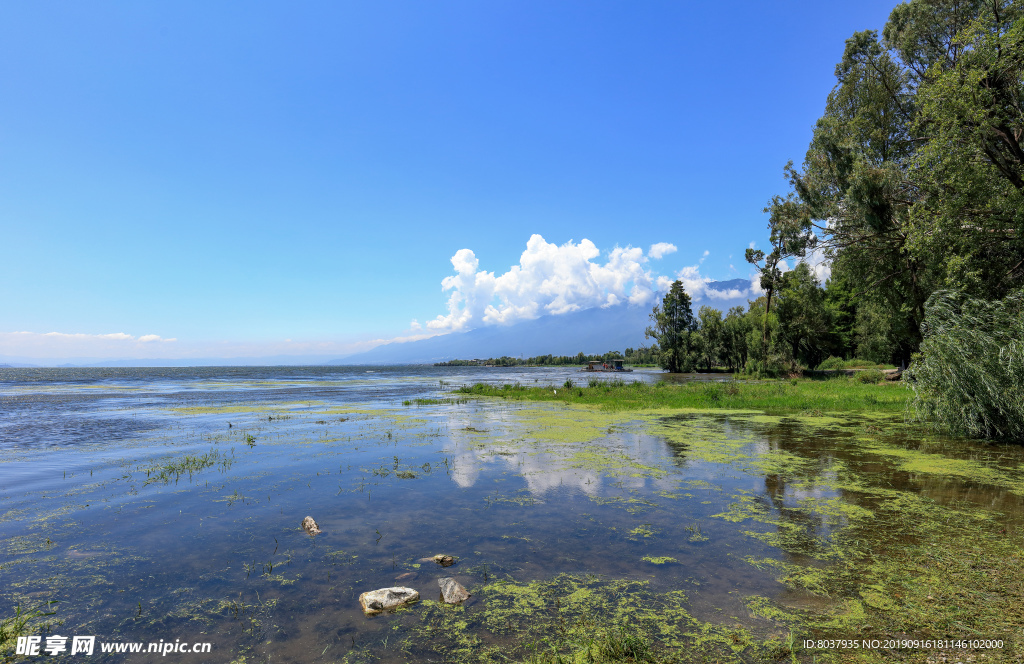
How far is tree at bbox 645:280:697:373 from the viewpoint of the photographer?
312 feet

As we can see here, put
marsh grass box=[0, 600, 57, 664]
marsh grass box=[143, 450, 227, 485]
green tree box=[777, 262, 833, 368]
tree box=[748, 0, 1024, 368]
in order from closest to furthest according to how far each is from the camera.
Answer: marsh grass box=[0, 600, 57, 664]
marsh grass box=[143, 450, 227, 485]
tree box=[748, 0, 1024, 368]
green tree box=[777, 262, 833, 368]

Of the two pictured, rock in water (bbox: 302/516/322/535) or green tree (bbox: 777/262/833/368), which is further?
green tree (bbox: 777/262/833/368)

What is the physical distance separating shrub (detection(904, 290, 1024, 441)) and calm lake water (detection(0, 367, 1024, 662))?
5.69ft

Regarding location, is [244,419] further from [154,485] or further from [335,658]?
[335,658]

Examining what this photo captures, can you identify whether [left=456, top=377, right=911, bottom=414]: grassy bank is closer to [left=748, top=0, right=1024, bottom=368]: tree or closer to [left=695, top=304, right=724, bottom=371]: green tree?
[left=748, top=0, right=1024, bottom=368]: tree

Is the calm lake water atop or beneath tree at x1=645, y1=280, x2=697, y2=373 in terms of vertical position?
beneath

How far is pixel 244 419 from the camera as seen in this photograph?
87.8 feet

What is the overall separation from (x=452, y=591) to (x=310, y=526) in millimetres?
4209

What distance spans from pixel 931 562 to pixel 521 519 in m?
6.60

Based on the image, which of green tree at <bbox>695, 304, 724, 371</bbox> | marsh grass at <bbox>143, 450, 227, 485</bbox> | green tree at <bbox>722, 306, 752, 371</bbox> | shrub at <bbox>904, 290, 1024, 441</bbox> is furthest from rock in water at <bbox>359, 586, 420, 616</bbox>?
green tree at <bbox>695, 304, 724, 371</bbox>

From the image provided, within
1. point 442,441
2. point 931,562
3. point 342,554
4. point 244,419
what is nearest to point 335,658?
point 342,554

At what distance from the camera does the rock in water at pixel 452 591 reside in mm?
6047

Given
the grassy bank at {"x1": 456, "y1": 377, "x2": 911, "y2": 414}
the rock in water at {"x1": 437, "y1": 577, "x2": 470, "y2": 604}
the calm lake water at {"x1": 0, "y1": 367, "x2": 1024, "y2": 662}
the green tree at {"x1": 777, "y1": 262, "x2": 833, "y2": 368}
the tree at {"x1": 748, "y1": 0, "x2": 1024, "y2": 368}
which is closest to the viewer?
the calm lake water at {"x1": 0, "y1": 367, "x2": 1024, "y2": 662}

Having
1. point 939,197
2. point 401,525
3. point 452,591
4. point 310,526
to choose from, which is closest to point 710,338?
point 939,197
